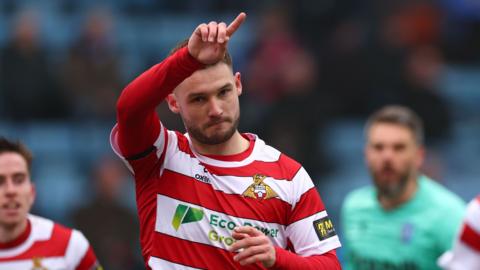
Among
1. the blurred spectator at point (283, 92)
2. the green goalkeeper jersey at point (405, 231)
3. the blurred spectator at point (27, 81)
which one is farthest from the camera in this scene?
the blurred spectator at point (27, 81)

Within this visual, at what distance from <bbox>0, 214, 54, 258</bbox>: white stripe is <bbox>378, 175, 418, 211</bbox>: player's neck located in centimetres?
234

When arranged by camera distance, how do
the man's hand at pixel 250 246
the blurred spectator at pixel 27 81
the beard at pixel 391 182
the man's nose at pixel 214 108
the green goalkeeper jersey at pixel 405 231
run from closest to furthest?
the man's hand at pixel 250 246
the man's nose at pixel 214 108
the green goalkeeper jersey at pixel 405 231
the beard at pixel 391 182
the blurred spectator at pixel 27 81

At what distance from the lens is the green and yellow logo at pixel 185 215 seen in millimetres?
5223

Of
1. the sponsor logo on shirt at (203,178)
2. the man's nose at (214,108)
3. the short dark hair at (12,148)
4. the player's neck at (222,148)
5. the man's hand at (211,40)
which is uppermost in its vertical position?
the man's hand at (211,40)

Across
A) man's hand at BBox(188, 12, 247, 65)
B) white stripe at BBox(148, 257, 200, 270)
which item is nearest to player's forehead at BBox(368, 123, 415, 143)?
white stripe at BBox(148, 257, 200, 270)

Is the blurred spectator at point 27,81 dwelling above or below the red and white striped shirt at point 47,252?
above

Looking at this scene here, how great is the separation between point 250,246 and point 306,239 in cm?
52

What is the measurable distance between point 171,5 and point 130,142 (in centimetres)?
927

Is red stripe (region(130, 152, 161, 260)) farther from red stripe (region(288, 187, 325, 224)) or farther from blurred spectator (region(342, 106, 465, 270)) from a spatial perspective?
blurred spectator (region(342, 106, 465, 270))

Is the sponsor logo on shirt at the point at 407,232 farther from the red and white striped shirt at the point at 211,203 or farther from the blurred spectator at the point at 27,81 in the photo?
the blurred spectator at the point at 27,81

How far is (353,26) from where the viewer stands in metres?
13.4

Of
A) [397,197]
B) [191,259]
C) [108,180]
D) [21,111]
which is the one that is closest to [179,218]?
[191,259]

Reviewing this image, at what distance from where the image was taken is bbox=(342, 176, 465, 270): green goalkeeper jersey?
24.7 feet

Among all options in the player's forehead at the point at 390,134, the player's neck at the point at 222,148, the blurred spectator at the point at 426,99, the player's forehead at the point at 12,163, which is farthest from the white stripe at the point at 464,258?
the blurred spectator at the point at 426,99
